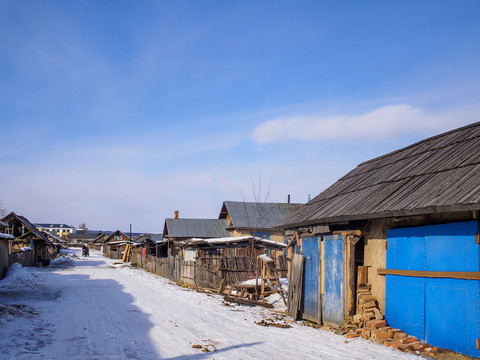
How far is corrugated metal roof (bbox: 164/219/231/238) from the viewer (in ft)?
151

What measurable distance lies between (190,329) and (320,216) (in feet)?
16.9

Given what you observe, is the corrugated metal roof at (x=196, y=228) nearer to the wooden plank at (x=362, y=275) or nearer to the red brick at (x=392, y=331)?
the wooden plank at (x=362, y=275)

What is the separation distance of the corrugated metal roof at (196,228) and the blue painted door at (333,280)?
111ft

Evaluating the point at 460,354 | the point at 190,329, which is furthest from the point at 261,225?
the point at 460,354

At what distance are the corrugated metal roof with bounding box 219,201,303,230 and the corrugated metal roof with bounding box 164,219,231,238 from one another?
2470mm

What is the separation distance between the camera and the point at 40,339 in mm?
9438

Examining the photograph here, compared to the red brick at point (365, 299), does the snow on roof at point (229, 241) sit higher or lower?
higher

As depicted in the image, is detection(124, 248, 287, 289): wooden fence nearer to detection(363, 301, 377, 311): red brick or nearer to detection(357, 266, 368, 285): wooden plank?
detection(357, 266, 368, 285): wooden plank

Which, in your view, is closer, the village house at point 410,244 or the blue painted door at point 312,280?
the village house at point 410,244

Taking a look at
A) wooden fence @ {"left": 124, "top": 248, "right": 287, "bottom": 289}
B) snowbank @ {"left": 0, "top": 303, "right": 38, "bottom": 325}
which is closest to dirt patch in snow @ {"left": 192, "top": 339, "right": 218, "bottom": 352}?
snowbank @ {"left": 0, "top": 303, "right": 38, "bottom": 325}

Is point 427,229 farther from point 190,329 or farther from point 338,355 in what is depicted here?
point 190,329

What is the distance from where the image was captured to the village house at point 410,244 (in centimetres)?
828

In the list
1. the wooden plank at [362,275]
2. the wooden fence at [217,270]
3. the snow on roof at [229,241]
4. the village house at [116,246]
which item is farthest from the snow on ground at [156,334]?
the village house at [116,246]

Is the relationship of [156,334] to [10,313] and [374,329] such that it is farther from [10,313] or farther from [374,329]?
[374,329]
